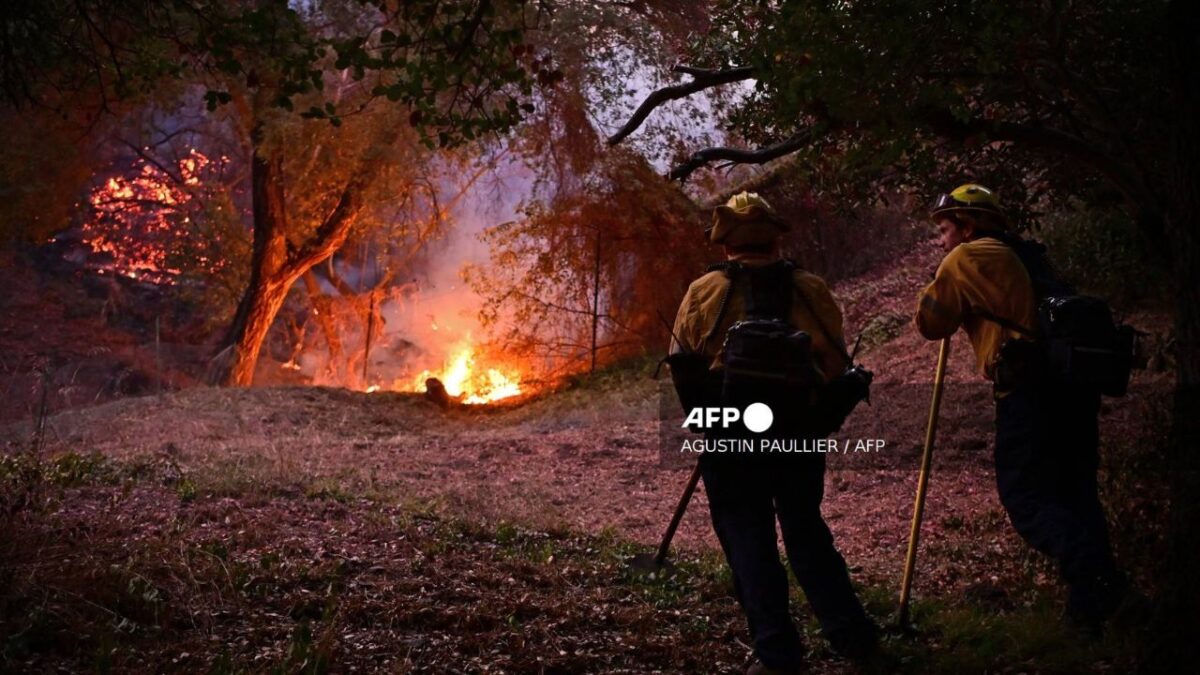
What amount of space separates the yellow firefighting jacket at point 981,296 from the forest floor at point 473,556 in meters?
1.31

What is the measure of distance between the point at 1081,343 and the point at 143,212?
24527 mm

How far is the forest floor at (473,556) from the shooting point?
15.3ft

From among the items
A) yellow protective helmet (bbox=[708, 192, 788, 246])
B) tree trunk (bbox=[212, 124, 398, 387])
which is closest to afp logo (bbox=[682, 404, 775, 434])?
yellow protective helmet (bbox=[708, 192, 788, 246])

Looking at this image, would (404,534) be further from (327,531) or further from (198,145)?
(198,145)

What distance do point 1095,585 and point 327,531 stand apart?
4302 millimetres

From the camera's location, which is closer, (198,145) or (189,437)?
(189,437)

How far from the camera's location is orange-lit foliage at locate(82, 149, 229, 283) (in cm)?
2483

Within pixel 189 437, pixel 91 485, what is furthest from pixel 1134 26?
pixel 189 437

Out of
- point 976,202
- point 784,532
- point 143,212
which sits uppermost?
point 143,212

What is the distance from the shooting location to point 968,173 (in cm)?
911

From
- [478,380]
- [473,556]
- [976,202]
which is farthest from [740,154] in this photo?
[478,380]

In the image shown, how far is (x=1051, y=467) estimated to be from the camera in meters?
4.75

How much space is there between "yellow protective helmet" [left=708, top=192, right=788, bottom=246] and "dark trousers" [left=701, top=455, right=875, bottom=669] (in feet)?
3.08

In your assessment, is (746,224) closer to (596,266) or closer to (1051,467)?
(1051,467)
